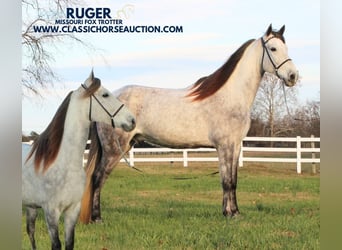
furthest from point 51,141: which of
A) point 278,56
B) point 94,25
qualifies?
point 278,56

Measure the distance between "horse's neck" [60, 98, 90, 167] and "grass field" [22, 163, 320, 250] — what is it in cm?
47

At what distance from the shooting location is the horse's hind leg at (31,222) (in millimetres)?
3955

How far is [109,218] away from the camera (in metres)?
4.09

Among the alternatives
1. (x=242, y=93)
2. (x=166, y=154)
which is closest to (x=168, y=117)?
(x=166, y=154)

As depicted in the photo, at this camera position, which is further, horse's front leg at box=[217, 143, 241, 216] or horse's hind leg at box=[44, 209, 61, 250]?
horse's front leg at box=[217, 143, 241, 216]

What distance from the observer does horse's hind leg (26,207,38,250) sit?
396 cm

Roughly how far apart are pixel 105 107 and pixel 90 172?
59 cm

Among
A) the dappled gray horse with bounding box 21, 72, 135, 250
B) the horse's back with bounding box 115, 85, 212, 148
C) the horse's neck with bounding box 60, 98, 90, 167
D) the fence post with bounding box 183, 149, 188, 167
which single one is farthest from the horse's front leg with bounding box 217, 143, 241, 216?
the horse's neck with bounding box 60, 98, 90, 167

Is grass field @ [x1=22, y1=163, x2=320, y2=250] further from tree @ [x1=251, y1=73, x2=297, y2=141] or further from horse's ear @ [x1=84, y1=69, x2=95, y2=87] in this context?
horse's ear @ [x1=84, y1=69, x2=95, y2=87]

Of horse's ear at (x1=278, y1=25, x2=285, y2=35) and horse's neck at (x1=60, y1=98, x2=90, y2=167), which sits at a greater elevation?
horse's ear at (x1=278, y1=25, x2=285, y2=35)

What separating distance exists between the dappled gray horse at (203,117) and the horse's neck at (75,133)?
0.36m

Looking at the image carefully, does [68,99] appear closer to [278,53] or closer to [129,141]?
[129,141]

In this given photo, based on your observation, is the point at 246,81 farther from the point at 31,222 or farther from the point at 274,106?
the point at 31,222

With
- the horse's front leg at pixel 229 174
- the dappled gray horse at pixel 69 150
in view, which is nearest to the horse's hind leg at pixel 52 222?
the dappled gray horse at pixel 69 150
